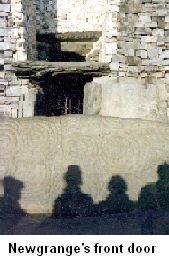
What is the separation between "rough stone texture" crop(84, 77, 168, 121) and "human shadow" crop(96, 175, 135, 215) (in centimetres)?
347

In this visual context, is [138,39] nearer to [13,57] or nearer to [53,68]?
[53,68]

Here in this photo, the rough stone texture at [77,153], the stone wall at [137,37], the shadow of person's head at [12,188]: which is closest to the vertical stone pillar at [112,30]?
the stone wall at [137,37]

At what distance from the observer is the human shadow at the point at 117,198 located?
4.13 metres

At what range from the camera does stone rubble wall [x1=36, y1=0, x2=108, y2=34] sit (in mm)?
8633

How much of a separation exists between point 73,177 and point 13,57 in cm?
441

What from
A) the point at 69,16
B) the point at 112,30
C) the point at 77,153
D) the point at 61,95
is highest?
the point at 69,16

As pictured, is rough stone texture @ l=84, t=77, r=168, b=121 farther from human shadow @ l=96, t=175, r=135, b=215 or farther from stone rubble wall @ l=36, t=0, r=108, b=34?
human shadow @ l=96, t=175, r=135, b=215

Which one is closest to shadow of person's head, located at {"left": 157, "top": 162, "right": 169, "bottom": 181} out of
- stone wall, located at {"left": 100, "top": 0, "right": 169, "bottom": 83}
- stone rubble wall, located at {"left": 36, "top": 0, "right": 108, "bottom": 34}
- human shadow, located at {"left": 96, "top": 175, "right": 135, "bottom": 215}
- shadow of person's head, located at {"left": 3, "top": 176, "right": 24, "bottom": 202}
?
human shadow, located at {"left": 96, "top": 175, "right": 135, "bottom": 215}

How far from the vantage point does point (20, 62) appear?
23.6 ft

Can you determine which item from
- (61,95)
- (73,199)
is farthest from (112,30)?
(73,199)

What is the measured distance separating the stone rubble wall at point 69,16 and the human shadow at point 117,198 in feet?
17.6

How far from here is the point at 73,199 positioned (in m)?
4.11

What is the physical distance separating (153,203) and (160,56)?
4472 mm

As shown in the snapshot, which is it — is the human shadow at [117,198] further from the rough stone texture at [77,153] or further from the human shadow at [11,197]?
the human shadow at [11,197]
